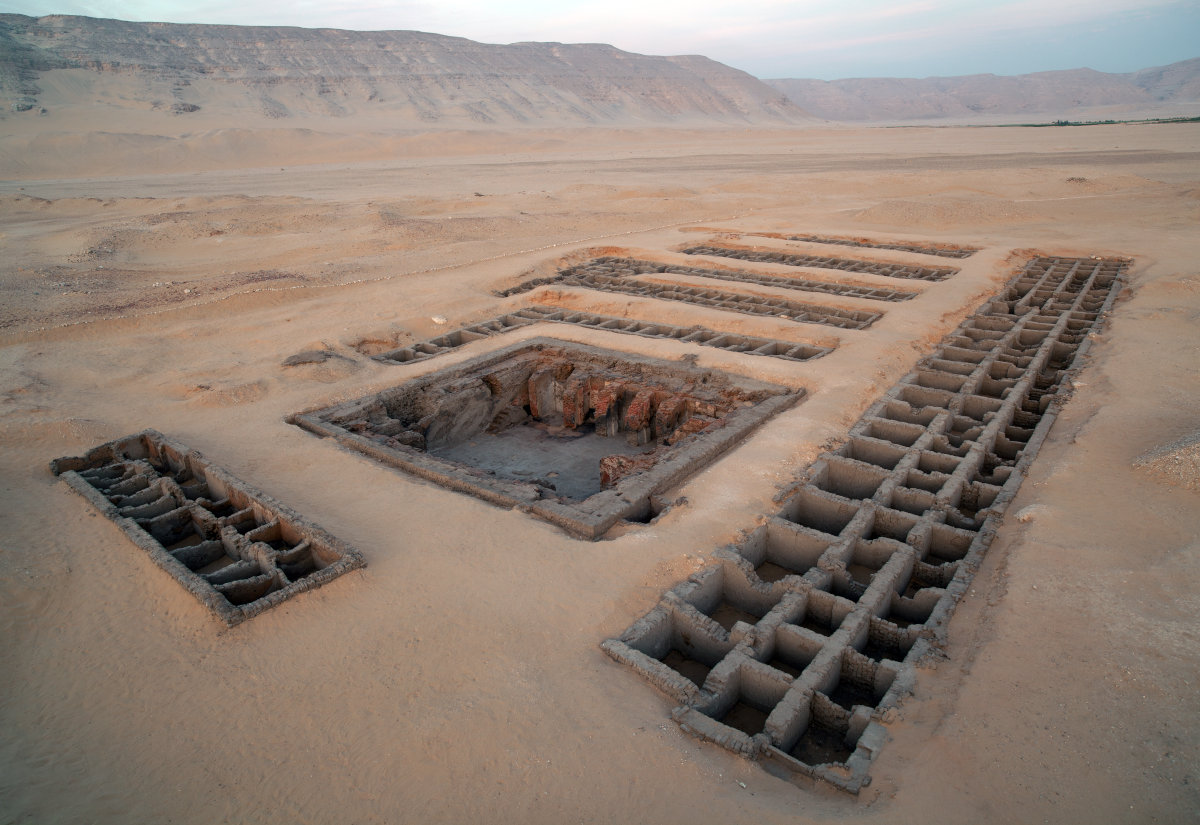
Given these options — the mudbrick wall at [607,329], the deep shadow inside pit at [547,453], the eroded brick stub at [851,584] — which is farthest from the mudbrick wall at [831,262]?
the deep shadow inside pit at [547,453]

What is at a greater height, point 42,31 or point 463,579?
point 42,31

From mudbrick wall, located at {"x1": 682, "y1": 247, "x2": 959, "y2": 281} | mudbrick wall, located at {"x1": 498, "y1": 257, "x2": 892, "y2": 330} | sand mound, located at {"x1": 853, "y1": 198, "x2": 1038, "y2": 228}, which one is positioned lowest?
mudbrick wall, located at {"x1": 498, "y1": 257, "x2": 892, "y2": 330}

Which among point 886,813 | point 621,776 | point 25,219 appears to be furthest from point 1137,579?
point 25,219

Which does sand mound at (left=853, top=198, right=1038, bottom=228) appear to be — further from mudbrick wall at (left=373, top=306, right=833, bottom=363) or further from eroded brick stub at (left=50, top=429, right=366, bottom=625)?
eroded brick stub at (left=50, top=429, right=366, bottom=625)

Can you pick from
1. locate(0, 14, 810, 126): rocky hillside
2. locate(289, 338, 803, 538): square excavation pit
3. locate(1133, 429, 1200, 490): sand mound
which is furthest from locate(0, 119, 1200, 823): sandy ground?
locate(0, 14, 810, 126): rocky hillside

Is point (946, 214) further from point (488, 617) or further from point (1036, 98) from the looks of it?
point (1036, 98)

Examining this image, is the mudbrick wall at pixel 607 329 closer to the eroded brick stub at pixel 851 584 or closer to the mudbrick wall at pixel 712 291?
the mudbrick wall at pixel 712 291

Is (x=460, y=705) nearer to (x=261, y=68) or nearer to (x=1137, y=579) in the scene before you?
(x=1137, y=579)
